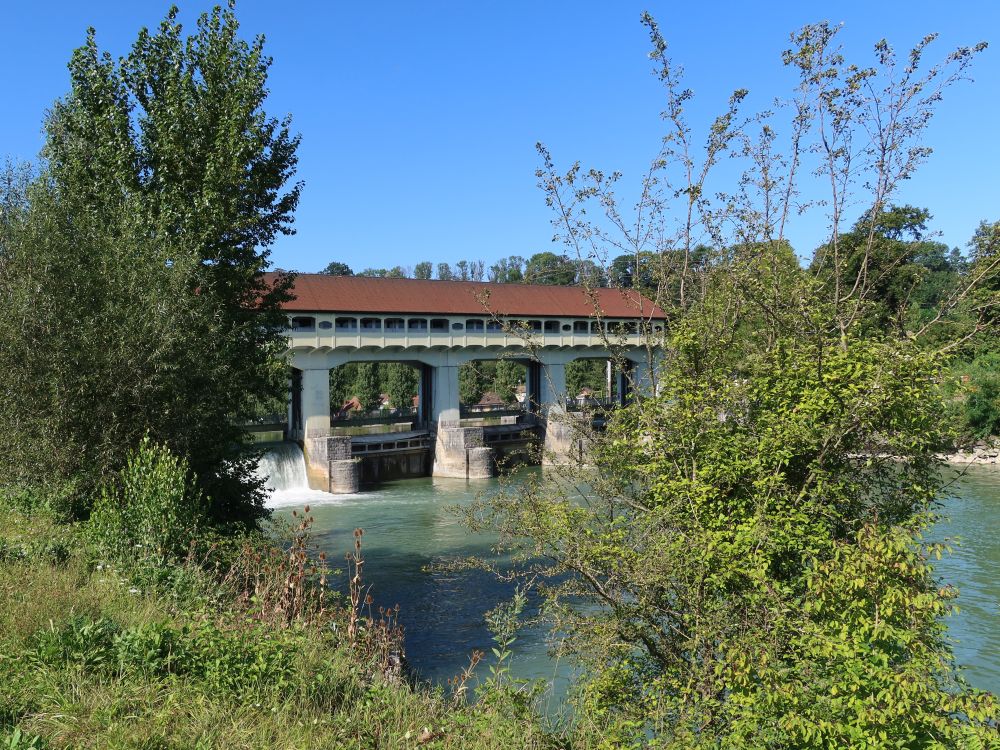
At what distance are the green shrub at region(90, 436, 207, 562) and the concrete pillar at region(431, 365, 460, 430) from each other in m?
27.2

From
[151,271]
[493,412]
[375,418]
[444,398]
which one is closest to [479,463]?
[444,398]

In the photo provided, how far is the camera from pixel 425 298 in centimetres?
3625

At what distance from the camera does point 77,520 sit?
10203 mm

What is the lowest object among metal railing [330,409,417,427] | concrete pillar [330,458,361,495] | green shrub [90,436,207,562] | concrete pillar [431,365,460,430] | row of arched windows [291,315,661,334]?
concrete pillar [330,458,361,495]

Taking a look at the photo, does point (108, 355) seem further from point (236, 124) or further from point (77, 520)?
point (236, 124)

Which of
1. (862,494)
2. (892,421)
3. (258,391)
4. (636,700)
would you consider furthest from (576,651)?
(258,391)

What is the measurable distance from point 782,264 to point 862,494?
212 centimetres

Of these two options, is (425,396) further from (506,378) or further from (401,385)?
(506,378)

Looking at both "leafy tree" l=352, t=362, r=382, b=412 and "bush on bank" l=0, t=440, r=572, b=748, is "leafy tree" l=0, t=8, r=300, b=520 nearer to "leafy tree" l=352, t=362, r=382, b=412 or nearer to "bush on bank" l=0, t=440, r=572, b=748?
"bush on bank" l=0, t=440, r=572, b=748

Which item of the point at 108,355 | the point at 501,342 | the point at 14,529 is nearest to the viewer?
the point at 14,529

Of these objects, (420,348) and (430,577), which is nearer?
(430,577)

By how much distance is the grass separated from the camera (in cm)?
430

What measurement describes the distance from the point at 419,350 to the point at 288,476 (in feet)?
29.4

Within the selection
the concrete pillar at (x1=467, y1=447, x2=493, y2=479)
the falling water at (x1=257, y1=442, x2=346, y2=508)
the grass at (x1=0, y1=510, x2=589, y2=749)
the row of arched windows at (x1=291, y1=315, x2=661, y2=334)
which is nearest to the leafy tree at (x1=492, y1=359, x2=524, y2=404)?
the row of arched windows at (x1=291, y1=315, x2=661, y2=334)
